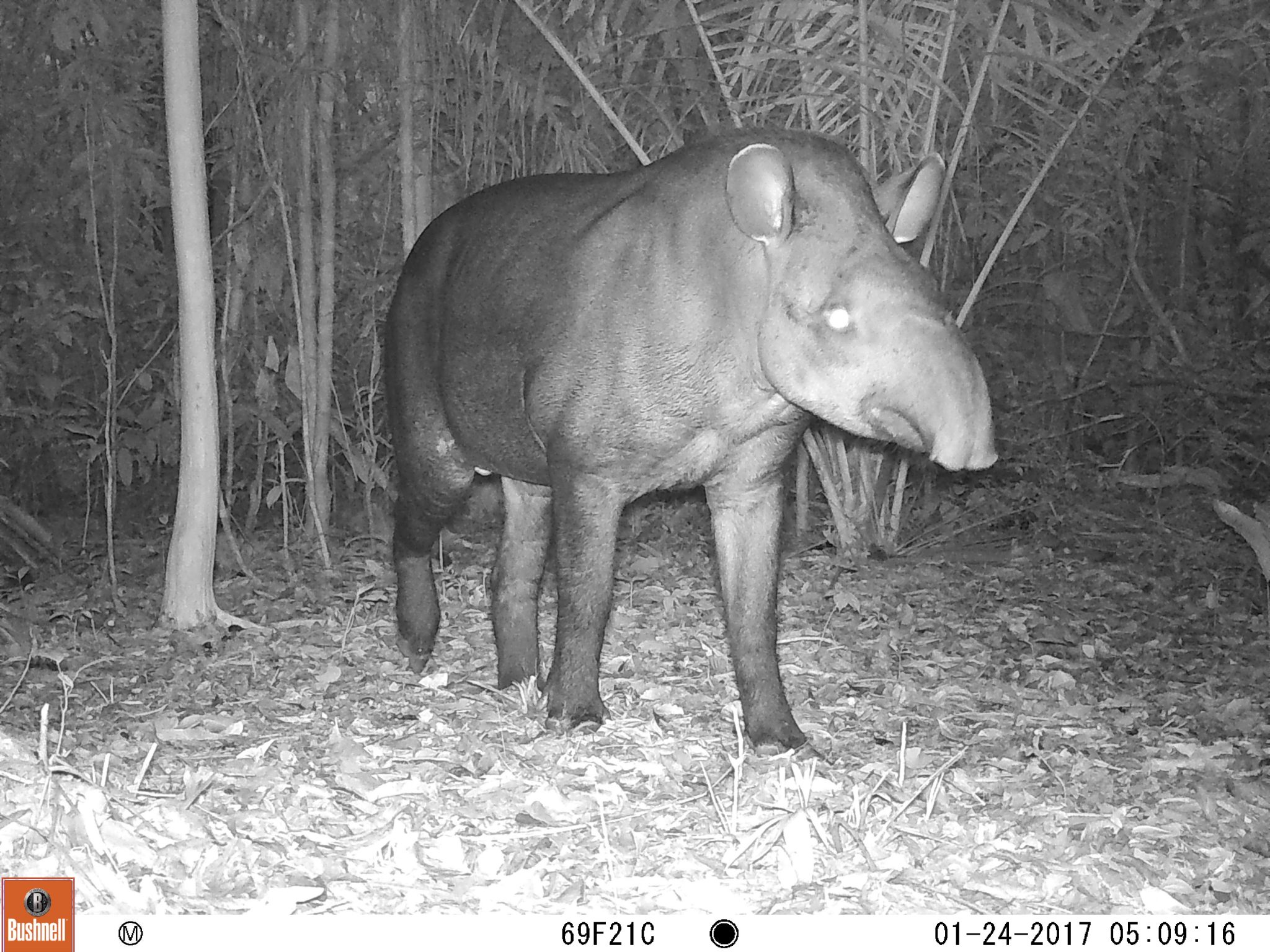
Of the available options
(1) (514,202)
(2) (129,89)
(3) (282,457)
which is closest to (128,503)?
(3) (282,457)

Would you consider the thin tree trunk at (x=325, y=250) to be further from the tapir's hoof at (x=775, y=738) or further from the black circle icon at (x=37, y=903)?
the black circle icon at (x=37, y=903)

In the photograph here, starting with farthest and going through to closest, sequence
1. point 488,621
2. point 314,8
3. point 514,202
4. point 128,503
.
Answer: point 128,503, point 314,8, point 488,621, point 514,202

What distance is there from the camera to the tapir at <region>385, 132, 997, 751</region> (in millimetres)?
4129

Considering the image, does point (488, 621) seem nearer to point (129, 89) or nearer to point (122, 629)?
point (122, 629)

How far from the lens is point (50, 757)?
390 cm

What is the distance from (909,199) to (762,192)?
0.62 m

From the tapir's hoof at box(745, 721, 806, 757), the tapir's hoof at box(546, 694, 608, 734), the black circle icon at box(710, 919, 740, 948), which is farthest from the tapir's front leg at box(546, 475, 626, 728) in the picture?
the black circle icon at box(710, 919, 740, 948)

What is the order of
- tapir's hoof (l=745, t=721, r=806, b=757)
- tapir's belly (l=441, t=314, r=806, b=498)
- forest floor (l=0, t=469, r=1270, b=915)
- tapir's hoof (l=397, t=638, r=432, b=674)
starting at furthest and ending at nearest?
tapir's hoof (l=397, t=638, r=432, b=674), tapir's hoof (l=745, t=721, r=806, b=757), tapir's belly (l=441, t=314, r=806, b=498), forest floor (l=0, t=469, r=1270, b=915)

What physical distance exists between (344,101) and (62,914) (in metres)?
6.12

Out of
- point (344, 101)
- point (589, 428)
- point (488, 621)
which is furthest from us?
point (344, 101)

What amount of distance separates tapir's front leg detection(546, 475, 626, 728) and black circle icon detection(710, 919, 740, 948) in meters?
1.65

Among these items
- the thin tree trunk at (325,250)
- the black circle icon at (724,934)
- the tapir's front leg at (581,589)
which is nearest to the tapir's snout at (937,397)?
the tapir's front leg at (581,589)

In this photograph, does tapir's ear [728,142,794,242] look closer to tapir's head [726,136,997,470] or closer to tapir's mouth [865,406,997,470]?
tapir's head [726,136,997,470]

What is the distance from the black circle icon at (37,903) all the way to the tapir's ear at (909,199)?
2.96m
